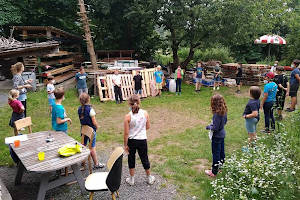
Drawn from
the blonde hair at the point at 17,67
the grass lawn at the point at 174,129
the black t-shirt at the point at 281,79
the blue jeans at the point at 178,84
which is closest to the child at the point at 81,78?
the grass lawn at the point at 174,129

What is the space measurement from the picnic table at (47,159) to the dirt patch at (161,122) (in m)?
3.31

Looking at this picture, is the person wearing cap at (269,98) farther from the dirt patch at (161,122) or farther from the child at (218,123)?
the child at (218,123)

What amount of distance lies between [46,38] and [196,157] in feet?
43.0

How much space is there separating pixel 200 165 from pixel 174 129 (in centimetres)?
272

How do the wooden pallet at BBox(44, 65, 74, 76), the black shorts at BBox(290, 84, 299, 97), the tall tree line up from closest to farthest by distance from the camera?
the black shorts at BBox(290, 84, 299, 97)
the wooden pallet at BBox(44, 65, 74, 76)
the tall tree

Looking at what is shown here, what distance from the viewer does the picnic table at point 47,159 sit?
3827mm

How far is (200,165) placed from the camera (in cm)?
575

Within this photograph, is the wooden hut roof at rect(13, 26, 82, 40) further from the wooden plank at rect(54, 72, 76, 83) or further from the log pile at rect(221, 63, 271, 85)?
the log pile at rect(221, 63, 271, 85)

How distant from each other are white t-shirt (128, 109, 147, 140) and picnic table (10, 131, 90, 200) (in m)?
0.88

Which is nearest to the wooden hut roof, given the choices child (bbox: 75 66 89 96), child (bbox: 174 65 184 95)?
child (bbox: 75 66 89 96)

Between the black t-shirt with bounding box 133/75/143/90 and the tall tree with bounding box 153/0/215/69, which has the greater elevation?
the tall tree with bounding box 153/0/215/69

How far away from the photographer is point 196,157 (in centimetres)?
613

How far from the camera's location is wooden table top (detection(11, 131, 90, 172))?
380 centimetres

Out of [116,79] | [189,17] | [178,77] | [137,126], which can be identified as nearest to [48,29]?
[116,79]
